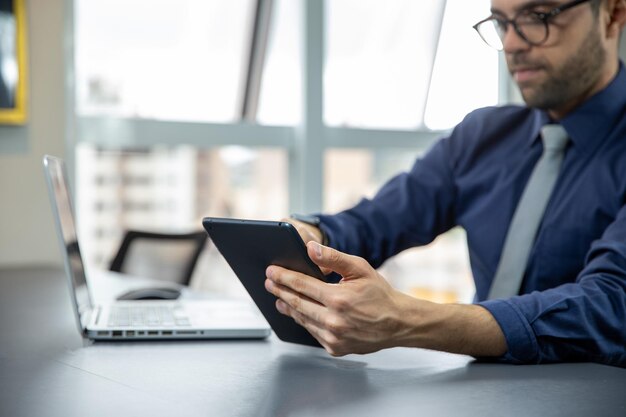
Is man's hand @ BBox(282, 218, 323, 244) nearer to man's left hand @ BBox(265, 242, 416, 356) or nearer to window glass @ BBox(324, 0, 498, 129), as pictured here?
man's left hand @ BBox(265, 242, 416, 356)

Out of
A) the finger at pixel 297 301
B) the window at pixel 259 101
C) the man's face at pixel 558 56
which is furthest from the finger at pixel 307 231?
the window at pixel 259 101

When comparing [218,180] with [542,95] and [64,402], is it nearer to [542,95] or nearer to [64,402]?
[542,95]

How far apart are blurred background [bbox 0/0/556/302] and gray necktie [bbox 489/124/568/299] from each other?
53.8 inches

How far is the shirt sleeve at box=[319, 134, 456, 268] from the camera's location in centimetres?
183

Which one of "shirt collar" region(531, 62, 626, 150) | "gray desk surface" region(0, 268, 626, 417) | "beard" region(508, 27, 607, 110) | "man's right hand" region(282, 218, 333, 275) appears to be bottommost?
"gray desk surface" region(0, 268, 626, 417)

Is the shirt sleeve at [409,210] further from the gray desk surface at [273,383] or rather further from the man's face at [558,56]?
the gray desk surface at [273,383]

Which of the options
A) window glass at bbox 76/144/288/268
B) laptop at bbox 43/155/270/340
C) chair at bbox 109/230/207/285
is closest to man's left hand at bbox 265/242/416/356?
laptop at bbox 43/155/270/340

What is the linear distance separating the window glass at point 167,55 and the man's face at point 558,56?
7.55ft

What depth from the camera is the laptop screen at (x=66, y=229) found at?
54.3 inches

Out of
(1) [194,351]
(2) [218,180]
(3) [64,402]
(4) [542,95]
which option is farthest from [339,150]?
(3) [64,402]

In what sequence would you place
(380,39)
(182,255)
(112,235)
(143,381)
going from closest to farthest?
(143,381), (182,255), (112,235), (380,39)

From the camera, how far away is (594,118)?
156 cm

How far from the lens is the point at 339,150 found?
415 centimetres

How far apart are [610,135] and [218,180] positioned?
3.32m
